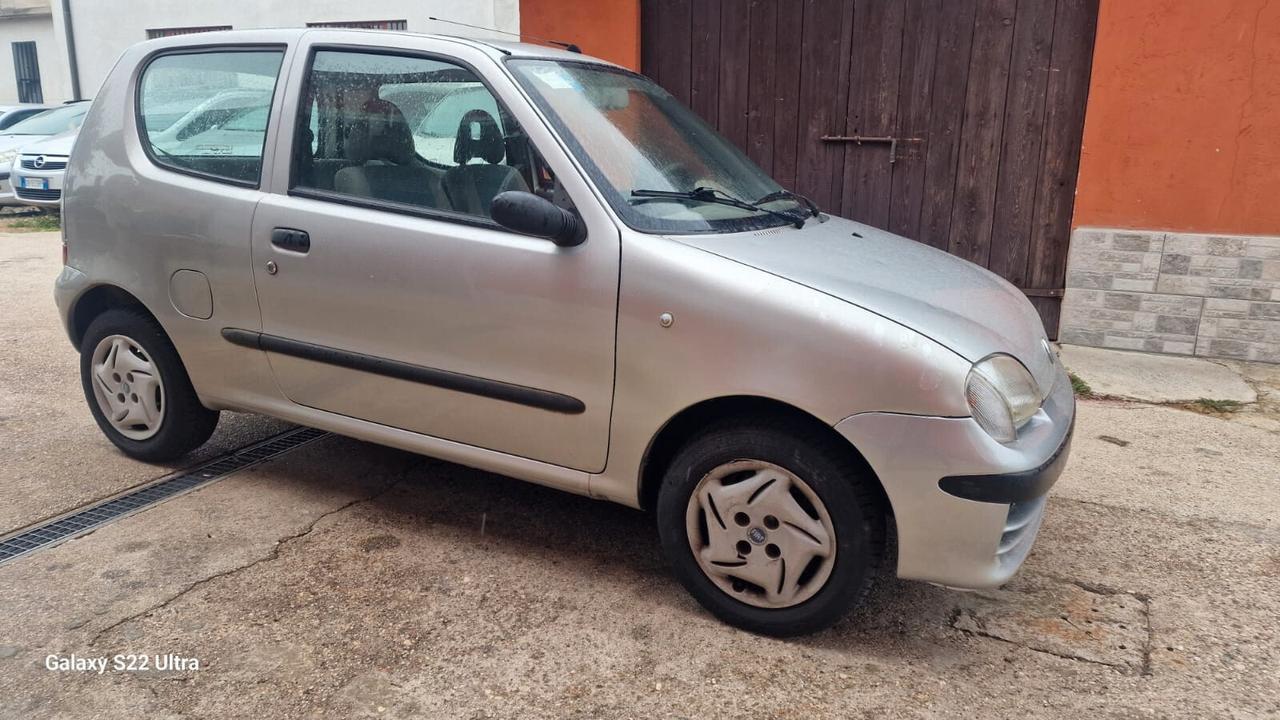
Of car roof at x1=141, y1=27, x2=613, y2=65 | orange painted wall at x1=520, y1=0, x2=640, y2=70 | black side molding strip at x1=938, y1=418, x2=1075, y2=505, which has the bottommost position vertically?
black side molding strip at x1=938, y1=418, x2=1075, y2=505

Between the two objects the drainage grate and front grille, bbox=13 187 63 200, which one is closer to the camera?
the drainage grate

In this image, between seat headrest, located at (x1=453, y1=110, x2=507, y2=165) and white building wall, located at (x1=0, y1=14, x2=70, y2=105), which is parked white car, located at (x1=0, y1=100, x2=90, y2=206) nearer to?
white building wall, located at (x1=0, y1=14, x2=70, y2=105)

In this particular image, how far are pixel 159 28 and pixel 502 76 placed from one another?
1434cm

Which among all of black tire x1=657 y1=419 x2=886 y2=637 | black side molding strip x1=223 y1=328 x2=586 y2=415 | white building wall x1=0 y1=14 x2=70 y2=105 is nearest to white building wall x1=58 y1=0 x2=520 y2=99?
white building wall x1=0 y1=14 x2=70 y2=105

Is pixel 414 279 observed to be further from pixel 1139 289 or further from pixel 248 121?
pixel 1139 289

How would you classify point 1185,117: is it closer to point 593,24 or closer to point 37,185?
point 593,24

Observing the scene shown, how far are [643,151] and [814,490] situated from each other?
1232 millimetres

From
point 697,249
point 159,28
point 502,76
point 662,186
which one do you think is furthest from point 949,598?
point 159,28

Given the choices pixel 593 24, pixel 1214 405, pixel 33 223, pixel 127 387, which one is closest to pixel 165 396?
pixel 127 387

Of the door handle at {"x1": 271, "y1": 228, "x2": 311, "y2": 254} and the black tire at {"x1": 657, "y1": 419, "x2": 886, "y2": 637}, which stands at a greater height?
the door handle at {"x1": 271, "y1": 228, "x2": 311, "y2": 254}

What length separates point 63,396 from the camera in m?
4.88

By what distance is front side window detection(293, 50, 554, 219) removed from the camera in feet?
9.89

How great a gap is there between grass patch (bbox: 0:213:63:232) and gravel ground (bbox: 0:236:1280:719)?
889 centimetres

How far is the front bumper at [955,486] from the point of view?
2410 mm
